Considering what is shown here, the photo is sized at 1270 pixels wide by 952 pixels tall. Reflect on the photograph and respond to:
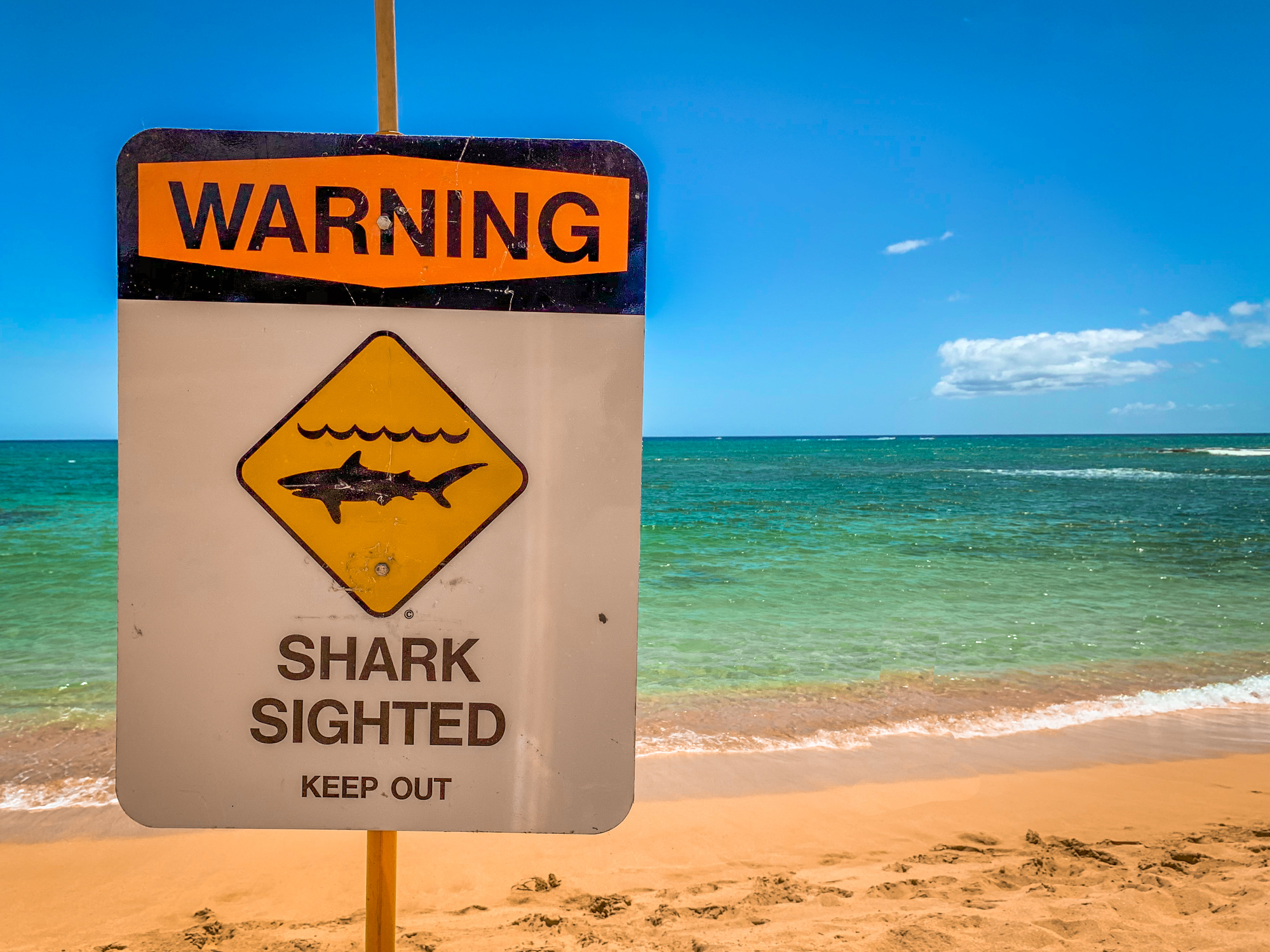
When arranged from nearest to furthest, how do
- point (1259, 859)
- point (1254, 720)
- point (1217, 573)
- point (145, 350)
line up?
point (145, 350), point (1259, 859), point (1254, 720), point (1217, 573)

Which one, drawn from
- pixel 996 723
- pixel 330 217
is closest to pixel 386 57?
pixel 330 217

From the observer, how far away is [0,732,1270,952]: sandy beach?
280 centimetres

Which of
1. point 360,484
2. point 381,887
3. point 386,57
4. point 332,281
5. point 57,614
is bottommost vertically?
point 57,614

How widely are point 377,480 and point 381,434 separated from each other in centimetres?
8

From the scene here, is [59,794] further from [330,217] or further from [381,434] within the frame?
[330,217]

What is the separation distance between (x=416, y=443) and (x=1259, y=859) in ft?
15.3

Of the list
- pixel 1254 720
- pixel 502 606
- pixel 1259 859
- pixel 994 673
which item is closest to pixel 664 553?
pixel 994 673

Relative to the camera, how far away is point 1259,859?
11.1 ft

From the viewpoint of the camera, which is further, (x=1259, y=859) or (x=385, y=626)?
(x=1259, y=859)

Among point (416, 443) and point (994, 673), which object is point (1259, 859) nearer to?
point (994, 673)

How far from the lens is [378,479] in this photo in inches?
45.2

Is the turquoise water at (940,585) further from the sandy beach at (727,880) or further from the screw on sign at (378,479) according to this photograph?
the screw on sign at (378,479)

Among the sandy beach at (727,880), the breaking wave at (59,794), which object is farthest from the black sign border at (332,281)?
the breaking wave at (59,794)

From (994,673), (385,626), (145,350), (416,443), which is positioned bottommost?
(994,673)
